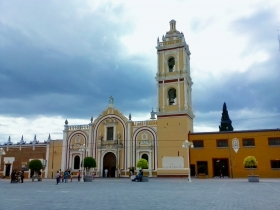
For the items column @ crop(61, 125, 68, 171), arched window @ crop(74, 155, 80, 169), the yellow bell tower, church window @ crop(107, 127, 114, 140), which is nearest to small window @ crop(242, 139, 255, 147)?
the yellow bell tower

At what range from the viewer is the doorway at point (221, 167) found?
3769 cm

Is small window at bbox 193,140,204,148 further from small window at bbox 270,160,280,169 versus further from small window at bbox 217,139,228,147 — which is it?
small window at bbox 270,160,280,169

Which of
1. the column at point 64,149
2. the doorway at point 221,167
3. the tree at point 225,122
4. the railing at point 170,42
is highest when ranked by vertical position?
the railing at point 170,42

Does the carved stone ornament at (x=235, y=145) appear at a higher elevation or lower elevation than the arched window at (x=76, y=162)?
higher

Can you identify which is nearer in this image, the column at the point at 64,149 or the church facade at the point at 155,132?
the church facade at the point at 155,132

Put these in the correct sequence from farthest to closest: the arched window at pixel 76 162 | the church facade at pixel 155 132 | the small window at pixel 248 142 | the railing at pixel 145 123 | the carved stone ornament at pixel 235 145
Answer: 1. the arched window at pixel 76 162
2. the railing at pixel 145 123
3. the church facade at pixel 155 132
4. the carved stone ornament at pixel 235 145
5. the small window at pixel 248 142

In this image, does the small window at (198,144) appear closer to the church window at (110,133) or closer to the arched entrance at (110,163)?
the arched entrance at (110,163)

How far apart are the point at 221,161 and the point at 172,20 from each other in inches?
917

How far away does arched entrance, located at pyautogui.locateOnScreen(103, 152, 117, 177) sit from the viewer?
42.7 metres

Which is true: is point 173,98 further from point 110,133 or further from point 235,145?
point 110,133

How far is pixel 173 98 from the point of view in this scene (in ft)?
139

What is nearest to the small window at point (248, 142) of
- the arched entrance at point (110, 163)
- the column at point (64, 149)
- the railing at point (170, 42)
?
the railing at point (170, 42)

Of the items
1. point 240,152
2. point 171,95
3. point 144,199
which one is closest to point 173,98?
point 171,95

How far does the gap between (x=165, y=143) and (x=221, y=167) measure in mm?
8083
